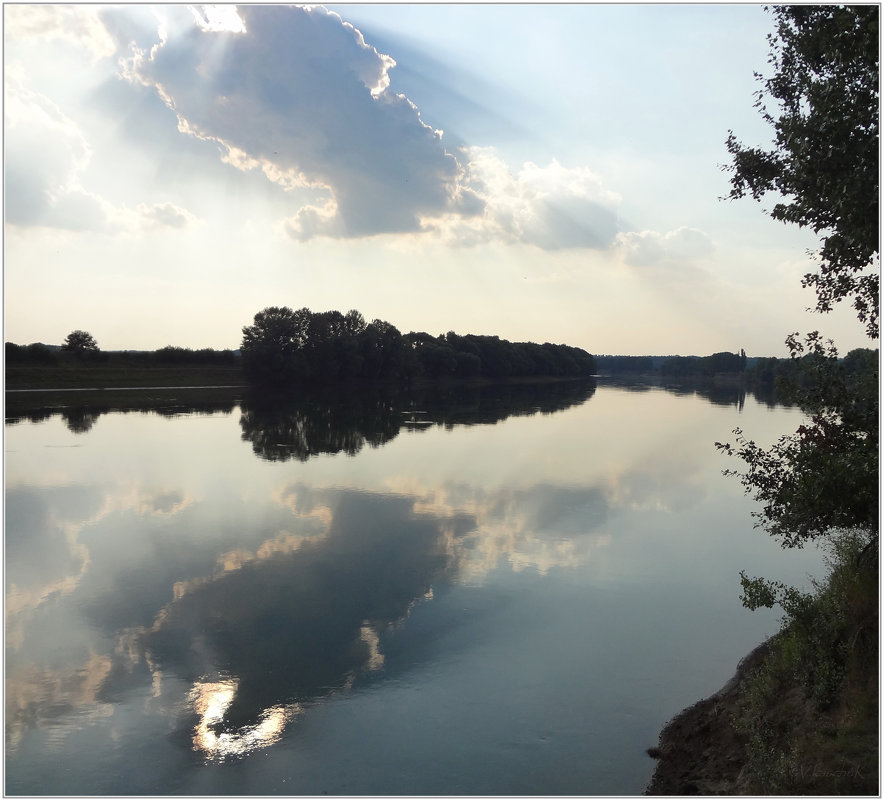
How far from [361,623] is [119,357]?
90.9 metres

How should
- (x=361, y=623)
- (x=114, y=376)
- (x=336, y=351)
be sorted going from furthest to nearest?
(x=336, y=351), (x=114, y=376), (x=361, y=623)

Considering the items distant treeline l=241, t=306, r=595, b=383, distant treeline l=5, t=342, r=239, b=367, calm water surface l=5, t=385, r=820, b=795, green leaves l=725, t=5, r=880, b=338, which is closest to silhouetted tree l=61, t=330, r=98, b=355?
distant treeline l=5, t=342, r=239, b=367

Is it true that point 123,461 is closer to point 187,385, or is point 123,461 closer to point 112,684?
point 112,684

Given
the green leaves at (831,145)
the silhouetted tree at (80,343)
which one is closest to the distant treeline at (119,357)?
the silhouetted tree at (80,343)

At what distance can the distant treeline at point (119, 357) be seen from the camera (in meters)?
76.8

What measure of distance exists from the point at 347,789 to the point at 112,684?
4.77m

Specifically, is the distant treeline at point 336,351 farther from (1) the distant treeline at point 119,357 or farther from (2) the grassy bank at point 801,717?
(2) the grassy bank at point 801,717

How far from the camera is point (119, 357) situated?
307ft

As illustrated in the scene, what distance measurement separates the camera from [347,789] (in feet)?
28.4

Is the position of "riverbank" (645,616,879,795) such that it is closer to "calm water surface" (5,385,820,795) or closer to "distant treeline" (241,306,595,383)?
"calm water surface" (5,385,820,795)

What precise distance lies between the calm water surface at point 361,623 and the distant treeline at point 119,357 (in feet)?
180

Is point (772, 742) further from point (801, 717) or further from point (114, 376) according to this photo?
point (114, 376)

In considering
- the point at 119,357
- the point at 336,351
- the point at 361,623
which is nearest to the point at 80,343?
the point at 119,357

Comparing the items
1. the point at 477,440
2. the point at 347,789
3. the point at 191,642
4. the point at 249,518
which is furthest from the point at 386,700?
the point at 477,440
